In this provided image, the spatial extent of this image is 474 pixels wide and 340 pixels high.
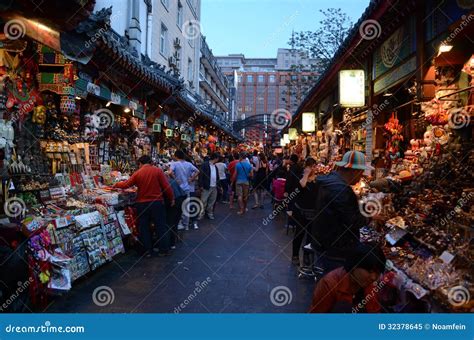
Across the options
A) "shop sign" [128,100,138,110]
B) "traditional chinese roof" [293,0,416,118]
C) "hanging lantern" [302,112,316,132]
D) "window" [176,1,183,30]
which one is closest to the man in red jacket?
"shop sign" [128,100,138,110]

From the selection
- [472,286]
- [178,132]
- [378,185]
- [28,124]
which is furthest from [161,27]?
[472,286]

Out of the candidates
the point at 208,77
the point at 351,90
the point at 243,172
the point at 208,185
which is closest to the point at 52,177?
the point at 208,185

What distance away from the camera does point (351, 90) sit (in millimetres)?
8609

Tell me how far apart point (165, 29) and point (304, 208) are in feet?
53.1

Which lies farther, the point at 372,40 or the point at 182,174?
the point at 182,174

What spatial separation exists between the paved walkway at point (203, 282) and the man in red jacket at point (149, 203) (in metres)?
0.33

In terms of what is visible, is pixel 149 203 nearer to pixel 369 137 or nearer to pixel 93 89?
pixel 93 89

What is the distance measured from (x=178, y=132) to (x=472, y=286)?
45.7 feet

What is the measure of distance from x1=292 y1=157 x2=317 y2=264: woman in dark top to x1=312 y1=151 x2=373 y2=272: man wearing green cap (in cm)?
257

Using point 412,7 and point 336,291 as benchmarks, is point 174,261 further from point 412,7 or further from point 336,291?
point 412,7

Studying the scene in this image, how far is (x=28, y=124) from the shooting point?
6441mm

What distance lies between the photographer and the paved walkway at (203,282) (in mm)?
5027

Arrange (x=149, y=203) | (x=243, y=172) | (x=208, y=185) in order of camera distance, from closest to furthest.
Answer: (x=149, y=203), (x=208, y=185), (x=243, y=172)

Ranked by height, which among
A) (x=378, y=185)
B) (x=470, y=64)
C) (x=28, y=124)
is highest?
(x=470, y=64)
